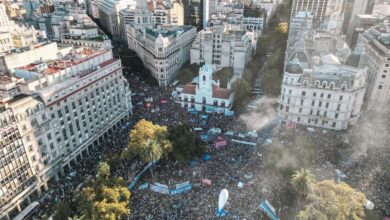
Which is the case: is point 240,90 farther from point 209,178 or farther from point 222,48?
point 209,178

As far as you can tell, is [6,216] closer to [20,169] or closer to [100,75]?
[20,169]

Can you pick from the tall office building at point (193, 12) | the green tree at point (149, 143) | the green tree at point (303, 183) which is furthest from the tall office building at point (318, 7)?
the green tree at point (303, 183)

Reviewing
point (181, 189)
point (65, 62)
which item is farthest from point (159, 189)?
point (65, 62)

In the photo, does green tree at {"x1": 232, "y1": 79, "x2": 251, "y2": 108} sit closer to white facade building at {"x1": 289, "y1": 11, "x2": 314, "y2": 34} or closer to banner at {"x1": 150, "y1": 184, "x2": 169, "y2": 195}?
banner at {"x1": 150, "y1": 184, "x2": 169, "y2": 195}

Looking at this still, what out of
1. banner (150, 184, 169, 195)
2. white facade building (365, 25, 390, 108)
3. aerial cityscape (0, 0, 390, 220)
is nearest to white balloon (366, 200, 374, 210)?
aerial cityscape (0, 0, 390, 220)

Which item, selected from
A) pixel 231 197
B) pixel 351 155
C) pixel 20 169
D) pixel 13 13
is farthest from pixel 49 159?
pixel 13 13
